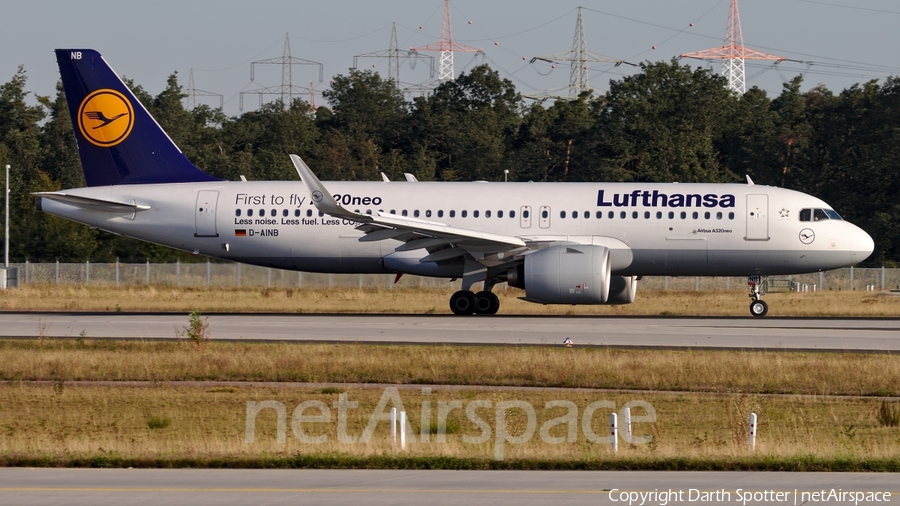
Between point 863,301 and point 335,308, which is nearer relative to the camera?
point 335,308

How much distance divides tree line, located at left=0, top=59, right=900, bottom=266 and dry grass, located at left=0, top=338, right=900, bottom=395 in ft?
104

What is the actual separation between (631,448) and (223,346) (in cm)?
1144

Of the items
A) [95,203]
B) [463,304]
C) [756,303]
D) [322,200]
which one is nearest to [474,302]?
[463,304]

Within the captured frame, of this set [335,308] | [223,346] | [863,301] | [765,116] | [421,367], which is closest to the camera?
[421,367]

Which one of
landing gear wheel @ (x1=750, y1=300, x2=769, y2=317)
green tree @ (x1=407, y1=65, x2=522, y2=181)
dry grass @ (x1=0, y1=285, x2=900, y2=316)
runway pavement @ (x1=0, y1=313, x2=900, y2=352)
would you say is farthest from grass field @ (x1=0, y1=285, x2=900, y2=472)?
green tree @ (x1=407, y1=65, x2=522, y2=181)

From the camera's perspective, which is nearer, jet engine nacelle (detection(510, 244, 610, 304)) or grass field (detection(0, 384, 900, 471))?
grass field (detection(0, 384, 900, 471))

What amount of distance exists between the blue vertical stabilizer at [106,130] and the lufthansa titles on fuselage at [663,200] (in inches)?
471

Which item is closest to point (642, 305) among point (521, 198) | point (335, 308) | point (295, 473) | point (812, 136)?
point (521, 198)

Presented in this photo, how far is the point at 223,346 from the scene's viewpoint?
21562mm

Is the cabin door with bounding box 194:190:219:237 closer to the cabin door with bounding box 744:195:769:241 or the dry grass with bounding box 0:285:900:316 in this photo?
the dry grass with bounding box 0:285:900:316

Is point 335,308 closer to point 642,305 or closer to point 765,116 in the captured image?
point 642,305

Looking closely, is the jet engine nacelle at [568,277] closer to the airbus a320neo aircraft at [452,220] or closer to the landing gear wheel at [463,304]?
the airbus a320neo aircraft at [452,220]

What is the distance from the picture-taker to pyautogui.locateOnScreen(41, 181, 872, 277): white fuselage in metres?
30.9

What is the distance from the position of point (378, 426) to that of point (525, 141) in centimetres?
6454
